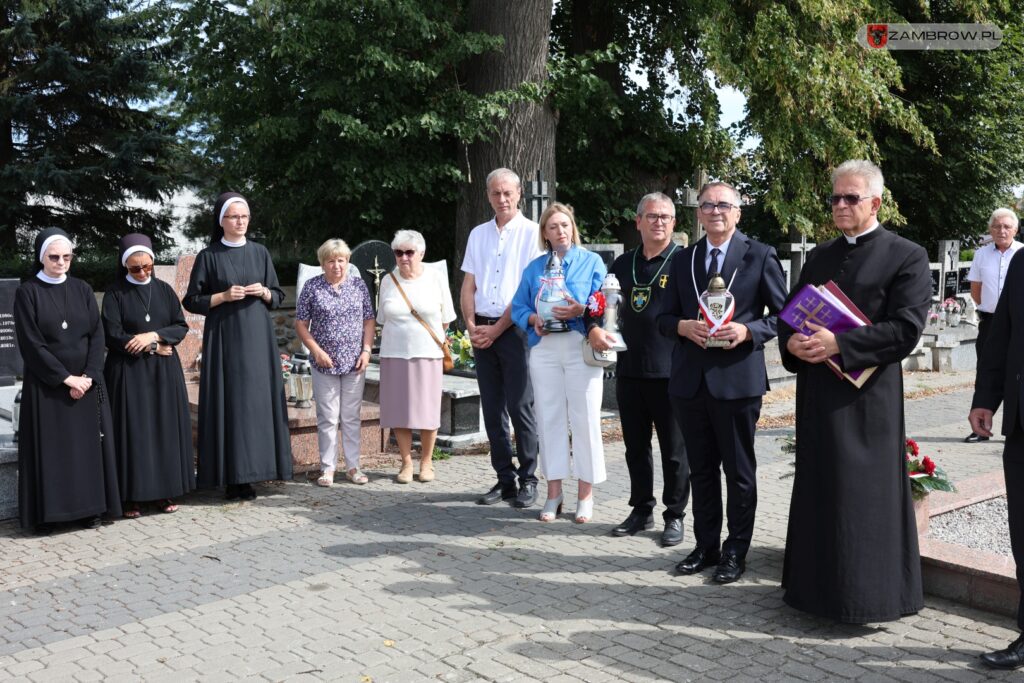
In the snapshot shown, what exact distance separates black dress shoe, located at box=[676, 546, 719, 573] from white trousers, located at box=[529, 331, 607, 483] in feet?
3.42

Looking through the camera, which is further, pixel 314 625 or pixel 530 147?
pixel 530 147

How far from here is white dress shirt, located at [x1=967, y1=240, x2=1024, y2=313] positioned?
983cm

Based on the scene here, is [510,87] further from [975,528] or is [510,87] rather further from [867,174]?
[867,174]

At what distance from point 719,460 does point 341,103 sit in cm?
984

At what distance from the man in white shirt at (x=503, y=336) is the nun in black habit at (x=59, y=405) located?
247cm

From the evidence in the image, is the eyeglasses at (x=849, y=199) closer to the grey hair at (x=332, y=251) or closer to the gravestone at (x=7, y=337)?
the grey hair at (x=332, y=251)

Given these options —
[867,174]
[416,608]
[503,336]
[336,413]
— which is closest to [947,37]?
[503,336]

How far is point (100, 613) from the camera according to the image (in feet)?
16.7

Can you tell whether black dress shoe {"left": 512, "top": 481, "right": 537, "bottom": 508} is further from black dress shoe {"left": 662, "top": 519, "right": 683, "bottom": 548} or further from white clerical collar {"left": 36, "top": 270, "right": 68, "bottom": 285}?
white clerical collar {"left": 36, "top": 270, "right": 68, "bottom": 285}

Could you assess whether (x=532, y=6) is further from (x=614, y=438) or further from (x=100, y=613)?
(x=100, y=613)

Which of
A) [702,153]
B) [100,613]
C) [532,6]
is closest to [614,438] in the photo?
[100,613]

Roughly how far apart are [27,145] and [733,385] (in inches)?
716

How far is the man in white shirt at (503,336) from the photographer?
22.9 ft

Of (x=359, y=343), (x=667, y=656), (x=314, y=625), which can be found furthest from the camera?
(x=359, y=343)
